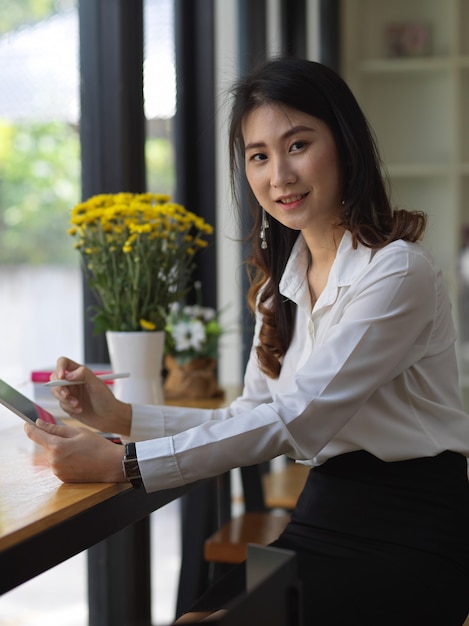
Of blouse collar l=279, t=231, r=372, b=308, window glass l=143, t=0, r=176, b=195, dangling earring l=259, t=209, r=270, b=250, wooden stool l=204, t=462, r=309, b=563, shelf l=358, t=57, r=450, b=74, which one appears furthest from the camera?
shelf l=358, t=57, r=450, b=74

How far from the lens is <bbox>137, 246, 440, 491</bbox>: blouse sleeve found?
145 cm

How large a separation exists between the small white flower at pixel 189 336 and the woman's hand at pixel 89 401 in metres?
0.63

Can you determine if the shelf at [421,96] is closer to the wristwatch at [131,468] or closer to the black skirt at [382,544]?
the black skirt at [382,544]

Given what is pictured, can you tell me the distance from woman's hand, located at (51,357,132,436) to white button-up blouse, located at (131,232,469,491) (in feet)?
0.11

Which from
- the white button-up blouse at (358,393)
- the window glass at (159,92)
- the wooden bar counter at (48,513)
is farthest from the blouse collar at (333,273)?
the window glass at (159,92)

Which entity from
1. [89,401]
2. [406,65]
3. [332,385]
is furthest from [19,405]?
[406,65]

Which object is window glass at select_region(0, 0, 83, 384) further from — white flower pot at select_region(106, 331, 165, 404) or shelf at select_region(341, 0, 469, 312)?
shelf at select_region(341, 0, 469, 312)

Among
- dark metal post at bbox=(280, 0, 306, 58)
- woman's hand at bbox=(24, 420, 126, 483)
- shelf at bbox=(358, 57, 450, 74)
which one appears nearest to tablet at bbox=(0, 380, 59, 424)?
woman's hand at bbox=(24, 420, 126, 483)

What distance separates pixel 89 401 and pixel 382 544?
2.00ft

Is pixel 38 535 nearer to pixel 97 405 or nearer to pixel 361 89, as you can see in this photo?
pixel 97 405

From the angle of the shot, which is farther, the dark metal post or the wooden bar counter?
the dark metal post

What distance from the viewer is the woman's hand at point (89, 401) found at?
5.73 feet

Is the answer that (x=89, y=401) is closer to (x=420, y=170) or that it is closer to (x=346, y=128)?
(x=346, y=128)

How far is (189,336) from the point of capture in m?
2.45
